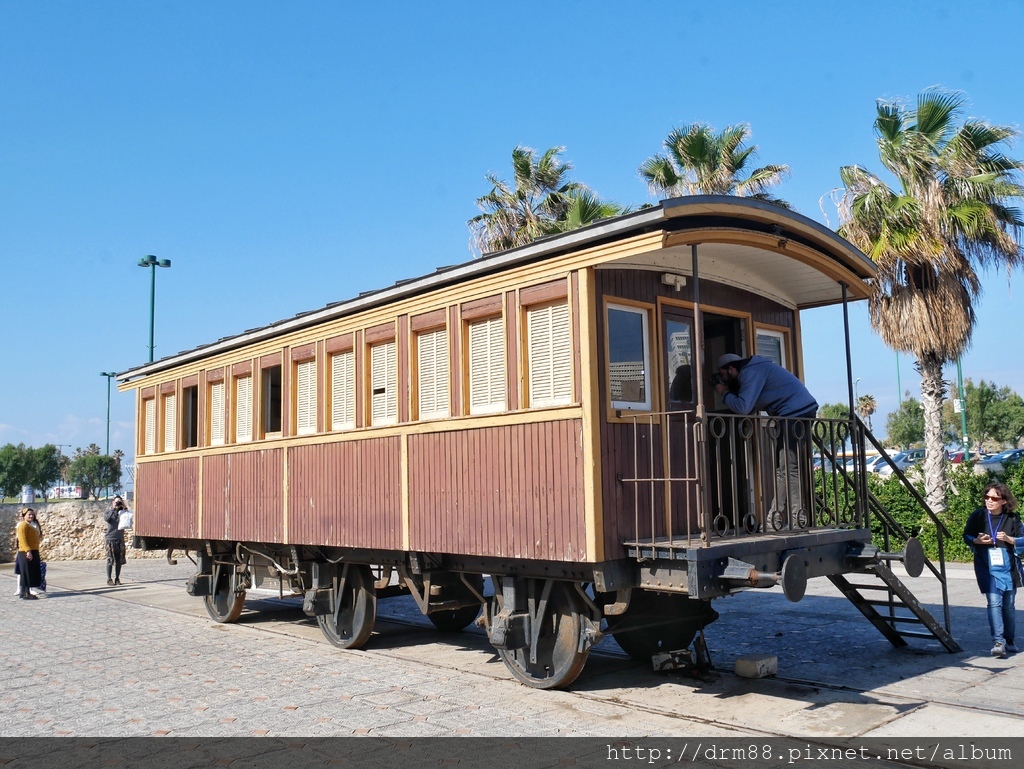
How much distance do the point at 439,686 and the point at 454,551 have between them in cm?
116

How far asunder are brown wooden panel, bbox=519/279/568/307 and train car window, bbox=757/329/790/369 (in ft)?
8.71

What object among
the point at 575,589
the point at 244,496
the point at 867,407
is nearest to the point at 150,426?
the point at 244,496

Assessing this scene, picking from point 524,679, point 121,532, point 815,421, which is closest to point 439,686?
point 524,679

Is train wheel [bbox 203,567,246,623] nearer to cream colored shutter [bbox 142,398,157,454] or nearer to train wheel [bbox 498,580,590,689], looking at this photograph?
cream colored shutter [bbox 142,398,157,454]

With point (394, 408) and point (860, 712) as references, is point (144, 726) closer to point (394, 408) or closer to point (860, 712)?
point (394, 408)

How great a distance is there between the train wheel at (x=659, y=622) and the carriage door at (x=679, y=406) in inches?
33.0

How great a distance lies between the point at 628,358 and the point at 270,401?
18.1 ft

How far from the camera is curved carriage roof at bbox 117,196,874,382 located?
6.95 metres

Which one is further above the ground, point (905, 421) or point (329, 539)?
point (905, 421)

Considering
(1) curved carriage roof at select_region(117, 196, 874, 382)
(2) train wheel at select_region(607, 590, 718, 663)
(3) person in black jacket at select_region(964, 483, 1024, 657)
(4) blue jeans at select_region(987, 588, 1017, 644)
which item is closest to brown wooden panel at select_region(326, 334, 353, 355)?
(1) curved carriage roof at select_region(117, 196, 874, 382)

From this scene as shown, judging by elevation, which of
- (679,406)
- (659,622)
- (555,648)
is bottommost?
(555,648)

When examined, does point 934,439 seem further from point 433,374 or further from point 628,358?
point 433,374

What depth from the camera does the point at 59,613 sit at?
13.7m

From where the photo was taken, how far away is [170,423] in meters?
13.9
